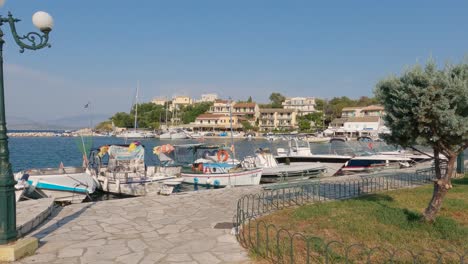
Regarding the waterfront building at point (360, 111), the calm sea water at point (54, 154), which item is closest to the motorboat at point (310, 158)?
the calm sea water at point (54, 154)

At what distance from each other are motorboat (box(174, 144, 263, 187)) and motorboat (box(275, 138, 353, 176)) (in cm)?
552

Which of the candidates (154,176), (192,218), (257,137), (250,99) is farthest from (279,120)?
(192,218)

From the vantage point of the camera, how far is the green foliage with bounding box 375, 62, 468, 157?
720cm

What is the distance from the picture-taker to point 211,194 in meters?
13.3

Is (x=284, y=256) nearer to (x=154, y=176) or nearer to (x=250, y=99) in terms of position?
(x=154, y=176)

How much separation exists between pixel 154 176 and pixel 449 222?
14.2m

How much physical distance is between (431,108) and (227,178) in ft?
44.5

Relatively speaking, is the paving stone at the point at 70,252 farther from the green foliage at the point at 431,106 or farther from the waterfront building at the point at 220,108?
the waterfront building at the point at 220,108

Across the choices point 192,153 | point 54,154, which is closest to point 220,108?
point 54,154

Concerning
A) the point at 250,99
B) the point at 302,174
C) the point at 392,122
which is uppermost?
the point at 250,99

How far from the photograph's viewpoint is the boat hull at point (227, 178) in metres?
19.8

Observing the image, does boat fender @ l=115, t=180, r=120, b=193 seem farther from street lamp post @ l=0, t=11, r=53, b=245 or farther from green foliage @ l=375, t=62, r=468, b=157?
green foliage @ l=375, t=62, r=468, b=157

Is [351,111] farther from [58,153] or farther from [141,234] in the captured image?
[141,234]

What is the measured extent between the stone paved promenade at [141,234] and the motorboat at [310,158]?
14770 mm
